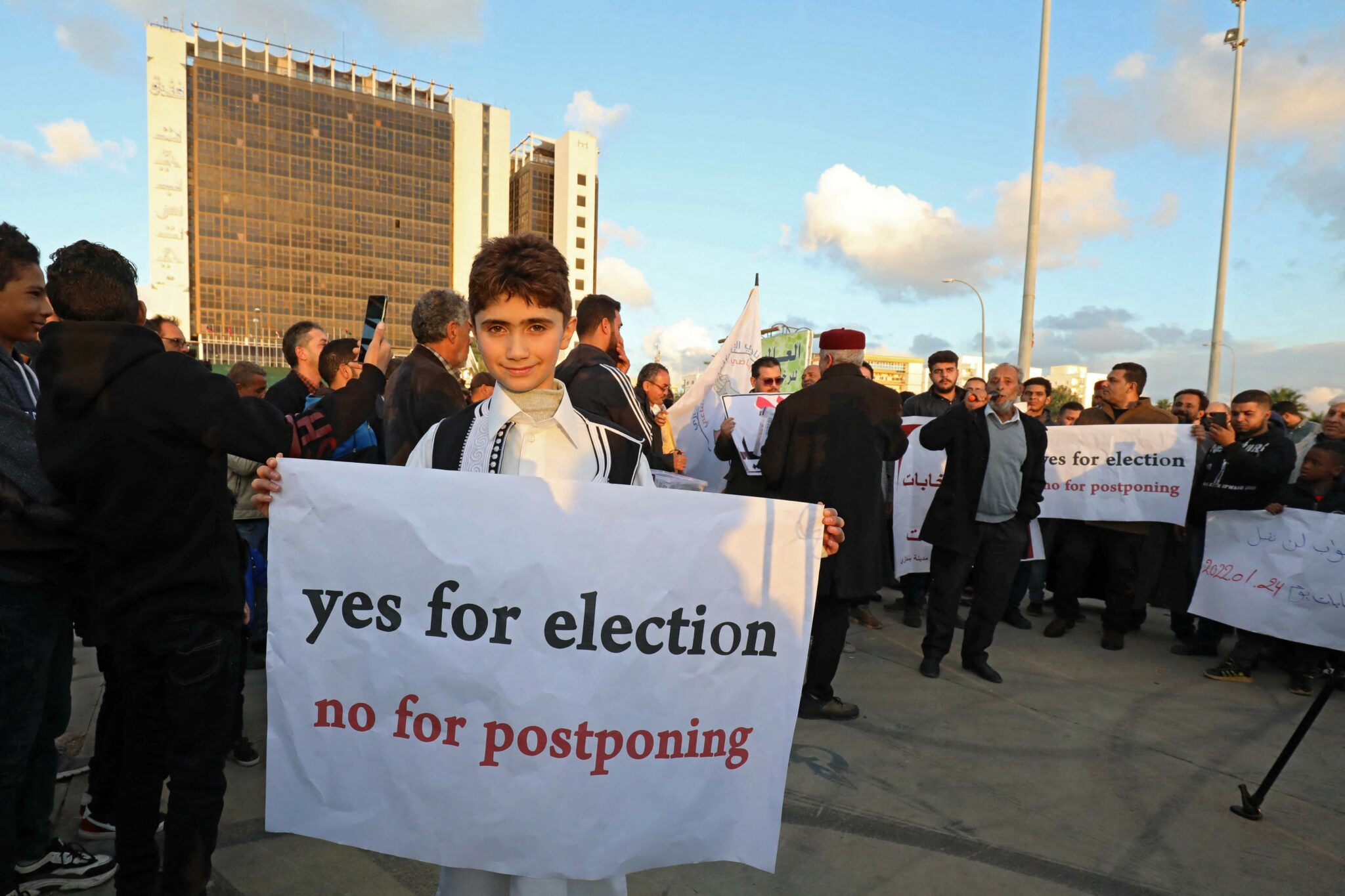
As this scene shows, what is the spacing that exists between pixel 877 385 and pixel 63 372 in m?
3.64

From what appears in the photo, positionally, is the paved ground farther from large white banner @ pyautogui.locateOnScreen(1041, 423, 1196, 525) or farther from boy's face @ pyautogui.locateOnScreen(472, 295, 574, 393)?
boy's face @ pyautogui.locateOnScreen(472, 295, 574, 393)

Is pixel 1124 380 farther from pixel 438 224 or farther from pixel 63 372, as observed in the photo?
pixel 438 224

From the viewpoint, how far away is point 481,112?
103 meters

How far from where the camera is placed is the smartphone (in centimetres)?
272

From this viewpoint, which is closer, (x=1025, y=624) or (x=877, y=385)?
(x=877, y=385)

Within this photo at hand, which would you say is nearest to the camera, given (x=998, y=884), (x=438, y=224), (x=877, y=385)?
(x=998, y=884)

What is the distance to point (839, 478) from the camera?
4281 millimetres

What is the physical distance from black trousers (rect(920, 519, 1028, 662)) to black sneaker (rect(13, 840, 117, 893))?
438 centimetres

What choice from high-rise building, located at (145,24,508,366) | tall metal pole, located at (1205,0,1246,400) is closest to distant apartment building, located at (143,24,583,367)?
high-rise building, located at (145,24,508,366)

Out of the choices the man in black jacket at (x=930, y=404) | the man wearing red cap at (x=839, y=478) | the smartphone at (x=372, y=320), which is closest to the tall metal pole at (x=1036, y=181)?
the man in black jacket at (x=930, y=404)

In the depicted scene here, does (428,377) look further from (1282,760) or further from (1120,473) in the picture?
(1120,473)

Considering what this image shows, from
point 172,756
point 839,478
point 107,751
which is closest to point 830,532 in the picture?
point 172,756

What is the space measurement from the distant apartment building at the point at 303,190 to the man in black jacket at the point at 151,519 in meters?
95.0

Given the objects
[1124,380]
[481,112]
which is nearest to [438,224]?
[481,112]
